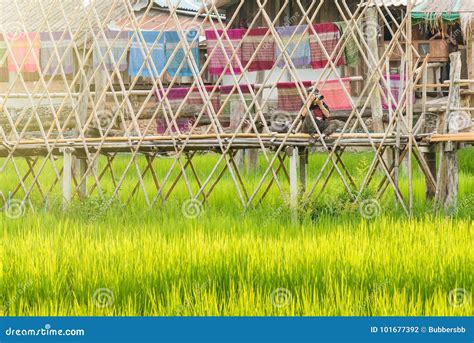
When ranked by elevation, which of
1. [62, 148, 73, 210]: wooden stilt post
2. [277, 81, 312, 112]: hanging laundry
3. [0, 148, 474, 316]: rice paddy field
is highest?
[277, 81, 312, 112]: hanging laundry

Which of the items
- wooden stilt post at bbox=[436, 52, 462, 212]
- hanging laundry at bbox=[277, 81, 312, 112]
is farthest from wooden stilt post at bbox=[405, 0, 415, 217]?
hanging laundry at bbox=[277, 81, 312, 112]

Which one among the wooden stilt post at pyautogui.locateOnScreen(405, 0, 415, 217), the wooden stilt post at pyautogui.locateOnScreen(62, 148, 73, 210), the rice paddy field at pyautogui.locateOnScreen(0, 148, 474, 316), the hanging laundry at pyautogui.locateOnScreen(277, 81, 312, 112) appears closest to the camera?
the rice paddy field at pyautogui.locateOnScreen(0, 148, 474, 316)

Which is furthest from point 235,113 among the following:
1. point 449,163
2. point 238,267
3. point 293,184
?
point 238,267

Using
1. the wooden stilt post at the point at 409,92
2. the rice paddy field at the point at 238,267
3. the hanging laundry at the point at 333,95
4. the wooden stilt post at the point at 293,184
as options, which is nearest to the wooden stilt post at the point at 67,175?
the rice paddy field at the point at 238,267

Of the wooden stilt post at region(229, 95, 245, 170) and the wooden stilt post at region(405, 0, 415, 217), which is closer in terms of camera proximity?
the wooden stilt post at region(405, 0, 415, 217)

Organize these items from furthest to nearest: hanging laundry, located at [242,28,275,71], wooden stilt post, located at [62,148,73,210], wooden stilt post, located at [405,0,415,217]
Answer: hanging laundry, located at [242,28,275,71] < wooden stilt post, located at [62,148,73,210] < wooden stilt post, located at [405,0,415,217]

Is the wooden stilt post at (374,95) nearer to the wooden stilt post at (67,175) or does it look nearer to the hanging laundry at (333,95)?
the hanging laundry at (333,95)

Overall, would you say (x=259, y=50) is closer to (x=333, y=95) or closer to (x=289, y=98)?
(x=289, y=98)

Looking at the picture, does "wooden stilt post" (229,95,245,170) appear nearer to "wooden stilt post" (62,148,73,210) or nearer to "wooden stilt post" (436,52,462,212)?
"wooden stilt post" (62,148,73,210)

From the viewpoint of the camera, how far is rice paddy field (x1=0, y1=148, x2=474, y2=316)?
14.2 ft

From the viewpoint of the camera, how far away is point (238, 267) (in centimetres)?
496

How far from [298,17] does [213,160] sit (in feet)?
8.83

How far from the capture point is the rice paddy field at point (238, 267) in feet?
14.2
